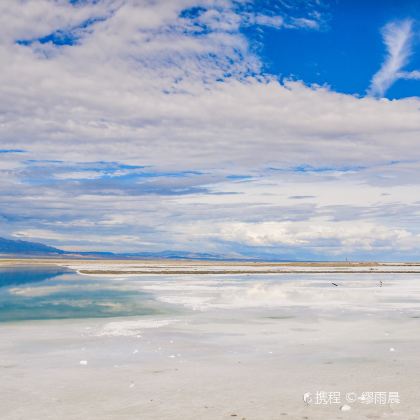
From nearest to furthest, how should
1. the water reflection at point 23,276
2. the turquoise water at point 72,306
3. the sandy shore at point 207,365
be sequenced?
the sandy shore at point 207,365, the turquoise water at point 72,306, the water reflection at point 23,276

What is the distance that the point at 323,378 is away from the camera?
13945 millimetres

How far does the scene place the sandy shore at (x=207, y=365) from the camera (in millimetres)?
11445

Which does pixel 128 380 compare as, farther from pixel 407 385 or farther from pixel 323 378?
pixel 407 385

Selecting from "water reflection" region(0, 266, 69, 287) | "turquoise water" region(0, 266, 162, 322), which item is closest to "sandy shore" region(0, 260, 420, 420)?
"turquoise water" region(0, 266, 162, 322)

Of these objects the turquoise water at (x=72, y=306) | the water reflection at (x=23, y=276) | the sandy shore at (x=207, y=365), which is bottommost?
the sandy shore at (x=207, y=365)

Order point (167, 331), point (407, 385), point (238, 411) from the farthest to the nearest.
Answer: point (167, 331), point (407, 385), point (238, 411)

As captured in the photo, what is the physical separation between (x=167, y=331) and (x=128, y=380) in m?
8.54

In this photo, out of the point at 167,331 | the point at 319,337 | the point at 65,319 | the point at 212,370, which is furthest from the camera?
the point at 65,319

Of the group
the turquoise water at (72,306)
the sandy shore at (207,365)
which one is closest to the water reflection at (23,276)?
the turquoise water at (72,306)

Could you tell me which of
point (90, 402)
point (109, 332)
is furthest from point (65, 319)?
point (90, 402)

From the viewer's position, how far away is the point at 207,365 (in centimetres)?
1581

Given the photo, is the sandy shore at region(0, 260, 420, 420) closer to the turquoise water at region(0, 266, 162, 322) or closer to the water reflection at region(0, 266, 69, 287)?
the turquoise water at region(0, 266, 162, 322)

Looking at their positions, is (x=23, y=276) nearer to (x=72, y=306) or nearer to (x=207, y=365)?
(x=72, y=306)

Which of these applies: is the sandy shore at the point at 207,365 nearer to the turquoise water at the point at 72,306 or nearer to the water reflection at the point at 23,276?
the turquoise water at the point at 72,306
